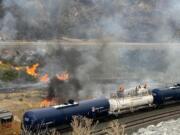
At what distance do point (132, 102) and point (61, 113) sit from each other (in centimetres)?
1134

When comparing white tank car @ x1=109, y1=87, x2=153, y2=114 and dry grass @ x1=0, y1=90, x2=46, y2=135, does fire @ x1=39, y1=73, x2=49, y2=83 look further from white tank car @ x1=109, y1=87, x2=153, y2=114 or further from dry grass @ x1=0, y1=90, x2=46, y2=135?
white tank car @ x1=109, y1=87, x2=153, y2=114

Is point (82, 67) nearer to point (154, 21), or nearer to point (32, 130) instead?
point (32, 130)

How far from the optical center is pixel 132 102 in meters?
41.6

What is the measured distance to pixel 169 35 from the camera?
111562mm

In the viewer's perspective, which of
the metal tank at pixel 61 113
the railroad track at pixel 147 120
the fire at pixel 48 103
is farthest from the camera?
the fire at pixel 48 103

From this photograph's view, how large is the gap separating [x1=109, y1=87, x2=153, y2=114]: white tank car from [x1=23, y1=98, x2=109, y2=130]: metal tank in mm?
1418

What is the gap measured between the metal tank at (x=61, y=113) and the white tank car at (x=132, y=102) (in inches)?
55.8

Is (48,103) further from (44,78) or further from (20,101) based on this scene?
(44,78)

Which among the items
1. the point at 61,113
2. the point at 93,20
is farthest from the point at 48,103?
the point at 93,20

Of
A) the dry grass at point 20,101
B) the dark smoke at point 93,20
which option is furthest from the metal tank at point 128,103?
the dark smoke at point 93,20

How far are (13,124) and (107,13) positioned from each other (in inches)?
3823

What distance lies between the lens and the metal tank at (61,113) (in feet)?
102

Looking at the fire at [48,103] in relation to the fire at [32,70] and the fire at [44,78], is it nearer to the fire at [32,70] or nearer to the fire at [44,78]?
the fire at [44,78]

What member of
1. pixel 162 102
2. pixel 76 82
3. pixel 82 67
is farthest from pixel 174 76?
pixel 162 102
